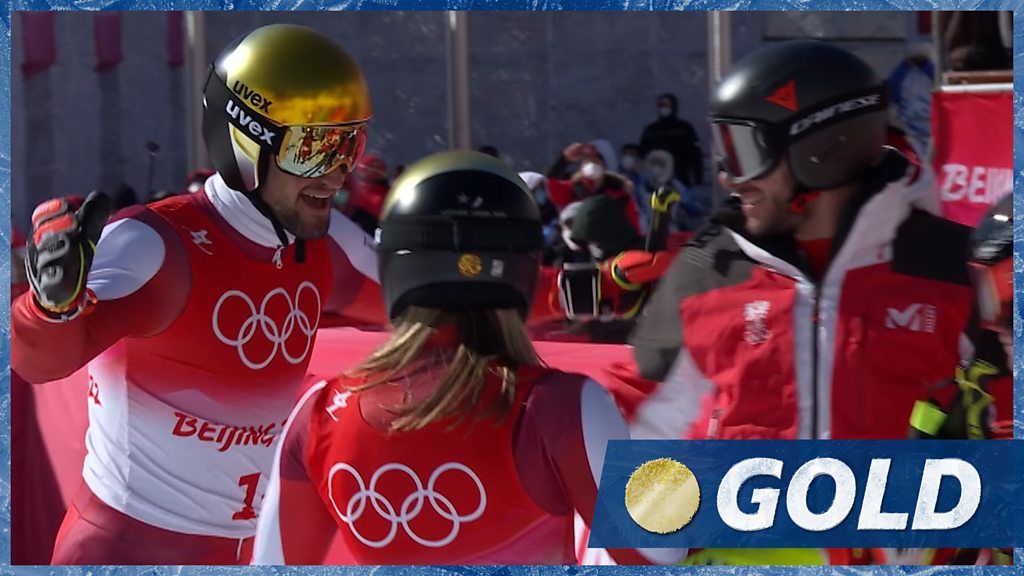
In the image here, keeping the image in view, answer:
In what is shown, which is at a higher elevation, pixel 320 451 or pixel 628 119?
pixel 628 119

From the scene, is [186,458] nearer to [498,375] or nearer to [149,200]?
[149,200]

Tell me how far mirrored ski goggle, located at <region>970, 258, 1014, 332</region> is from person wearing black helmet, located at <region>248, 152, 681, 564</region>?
2.80 feet

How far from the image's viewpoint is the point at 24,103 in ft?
11.4

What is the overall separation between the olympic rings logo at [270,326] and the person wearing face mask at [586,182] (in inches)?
35.8

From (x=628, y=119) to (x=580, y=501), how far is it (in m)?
2.34

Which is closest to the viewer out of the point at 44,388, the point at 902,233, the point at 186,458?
the point at 902,233

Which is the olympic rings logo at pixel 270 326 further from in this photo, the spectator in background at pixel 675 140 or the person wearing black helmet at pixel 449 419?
the spectator in background at pixel 675 140

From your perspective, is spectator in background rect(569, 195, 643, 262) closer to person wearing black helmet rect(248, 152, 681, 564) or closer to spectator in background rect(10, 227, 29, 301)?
person wearing black helmet rect(248, 152, 681, 564)

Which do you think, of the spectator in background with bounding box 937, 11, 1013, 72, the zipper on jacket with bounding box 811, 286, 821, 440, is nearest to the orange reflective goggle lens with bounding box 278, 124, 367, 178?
the zipper on jacket with bounding box 811, 286, 821, 440

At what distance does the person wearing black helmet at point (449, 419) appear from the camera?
2.38 m

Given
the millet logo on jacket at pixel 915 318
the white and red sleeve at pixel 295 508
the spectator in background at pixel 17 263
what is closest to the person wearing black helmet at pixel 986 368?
the millet logo on jacket at pixel 915 318

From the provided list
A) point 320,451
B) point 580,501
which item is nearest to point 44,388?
point 320,451

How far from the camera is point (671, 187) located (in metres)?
3.85

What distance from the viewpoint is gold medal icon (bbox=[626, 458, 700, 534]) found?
3.20m
